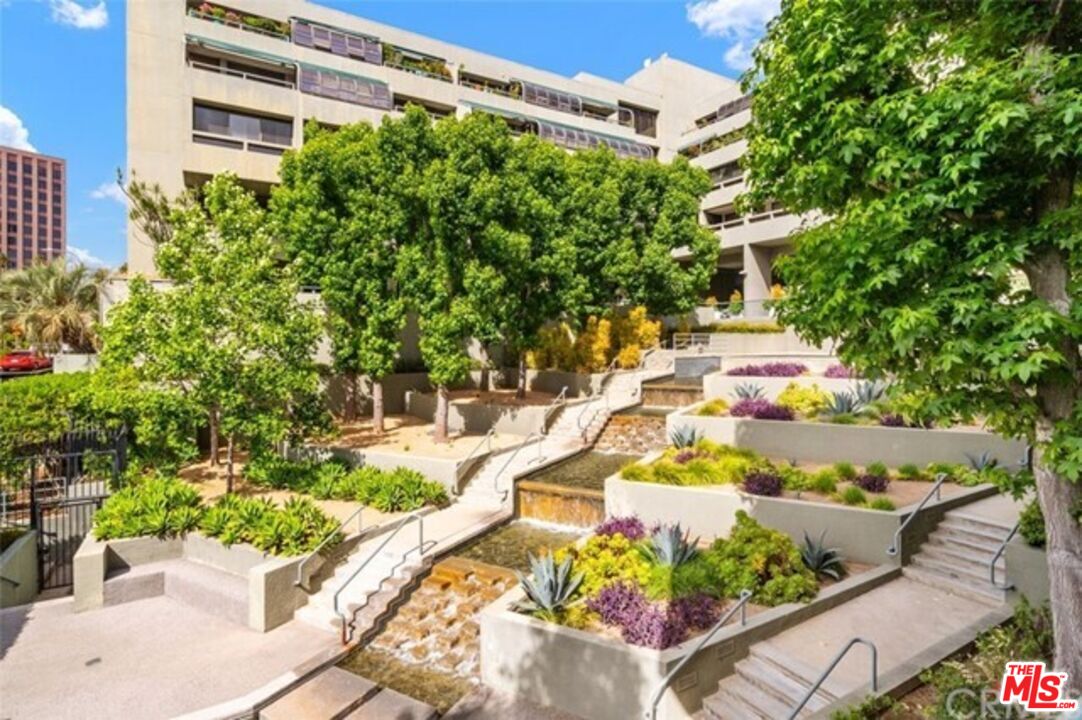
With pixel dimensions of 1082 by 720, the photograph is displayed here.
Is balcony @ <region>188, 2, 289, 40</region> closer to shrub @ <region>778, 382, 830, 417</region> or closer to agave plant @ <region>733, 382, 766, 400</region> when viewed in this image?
agave plant @ <region>733, 382, 766, 400</region>

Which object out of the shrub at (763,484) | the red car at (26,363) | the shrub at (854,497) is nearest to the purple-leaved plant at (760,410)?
the shrub at (763,484)

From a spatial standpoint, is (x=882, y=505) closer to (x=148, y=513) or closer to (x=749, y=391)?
(x=749, y=391)

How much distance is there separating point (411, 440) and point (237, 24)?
21.7 metres

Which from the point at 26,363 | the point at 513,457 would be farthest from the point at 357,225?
the point at 26,363

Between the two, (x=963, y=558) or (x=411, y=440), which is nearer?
(x=963, y=558)

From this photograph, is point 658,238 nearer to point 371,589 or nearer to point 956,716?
point 371,589

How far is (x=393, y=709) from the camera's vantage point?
7.89 metres

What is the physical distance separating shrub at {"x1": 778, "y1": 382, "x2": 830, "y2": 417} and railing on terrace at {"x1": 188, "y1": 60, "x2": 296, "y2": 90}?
25644mm

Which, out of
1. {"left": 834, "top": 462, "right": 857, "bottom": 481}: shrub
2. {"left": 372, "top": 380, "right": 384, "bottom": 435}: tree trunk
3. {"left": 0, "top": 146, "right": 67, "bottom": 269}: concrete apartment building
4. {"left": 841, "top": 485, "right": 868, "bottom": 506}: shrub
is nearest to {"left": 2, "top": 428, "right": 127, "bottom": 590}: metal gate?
{"left": 372, "top": 380, "right": 384, "bottom": 435}: tree trunk

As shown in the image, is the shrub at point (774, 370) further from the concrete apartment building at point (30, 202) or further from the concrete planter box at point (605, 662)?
the concrete apartment building at point (30, 202)

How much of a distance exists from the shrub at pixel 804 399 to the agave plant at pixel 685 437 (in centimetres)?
260

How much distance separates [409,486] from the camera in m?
14.3

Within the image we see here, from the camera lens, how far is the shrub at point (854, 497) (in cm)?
1038

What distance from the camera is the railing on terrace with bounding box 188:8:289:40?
2532 centimetres
